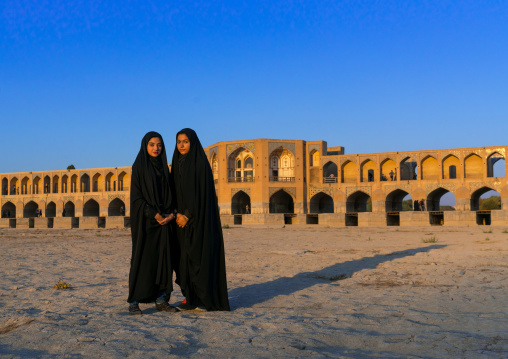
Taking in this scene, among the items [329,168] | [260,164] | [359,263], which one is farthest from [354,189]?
[359,263]

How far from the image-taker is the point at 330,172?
32062 mm

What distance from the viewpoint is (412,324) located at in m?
3.01

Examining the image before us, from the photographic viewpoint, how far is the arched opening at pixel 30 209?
39031 mm

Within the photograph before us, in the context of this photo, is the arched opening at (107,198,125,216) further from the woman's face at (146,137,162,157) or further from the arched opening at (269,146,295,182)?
the woman's face at (146,137,162,157)

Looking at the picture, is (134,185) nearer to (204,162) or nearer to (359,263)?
(204,162)

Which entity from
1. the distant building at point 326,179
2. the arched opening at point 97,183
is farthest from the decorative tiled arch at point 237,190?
the arched opening at point 97,183

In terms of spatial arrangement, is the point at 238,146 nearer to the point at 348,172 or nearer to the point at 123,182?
the point at 348,172

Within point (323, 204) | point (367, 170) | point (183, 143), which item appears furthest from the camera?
point (323, 204)

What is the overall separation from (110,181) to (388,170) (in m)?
21.7

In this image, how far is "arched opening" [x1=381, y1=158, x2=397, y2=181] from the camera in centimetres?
3004

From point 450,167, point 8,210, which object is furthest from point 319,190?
point 8,210

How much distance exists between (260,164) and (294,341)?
90.3 ft

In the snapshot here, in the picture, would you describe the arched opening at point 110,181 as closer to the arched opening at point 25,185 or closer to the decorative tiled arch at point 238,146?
the arched opening at point 25,185

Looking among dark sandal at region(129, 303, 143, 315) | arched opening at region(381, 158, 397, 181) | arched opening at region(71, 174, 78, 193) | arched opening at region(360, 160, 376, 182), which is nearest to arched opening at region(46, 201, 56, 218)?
arched opening at region(71, 174, 78, 193)
